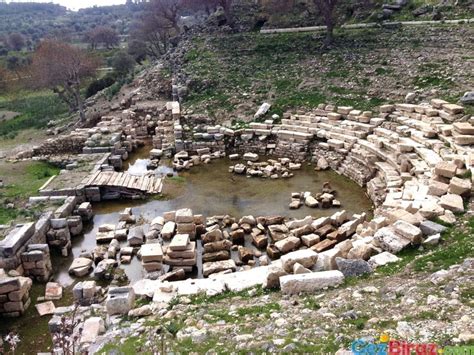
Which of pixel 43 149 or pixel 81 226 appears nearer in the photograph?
pixel 81 226

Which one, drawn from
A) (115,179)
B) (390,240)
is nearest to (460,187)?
(390,240)

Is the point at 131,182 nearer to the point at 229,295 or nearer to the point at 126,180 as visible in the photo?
the point at 126,180

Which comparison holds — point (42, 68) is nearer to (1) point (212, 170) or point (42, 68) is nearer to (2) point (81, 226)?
(1) point (212, 170)

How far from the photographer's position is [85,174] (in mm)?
16719

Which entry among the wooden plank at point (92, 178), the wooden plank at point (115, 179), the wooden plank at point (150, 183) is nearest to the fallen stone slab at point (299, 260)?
the wooden plank at point (150, 183)

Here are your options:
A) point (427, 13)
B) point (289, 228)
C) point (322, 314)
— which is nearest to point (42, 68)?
point (289, 228)

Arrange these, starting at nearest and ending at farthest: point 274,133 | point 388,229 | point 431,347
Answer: point 431,347 → point 388,229 → point 274,133

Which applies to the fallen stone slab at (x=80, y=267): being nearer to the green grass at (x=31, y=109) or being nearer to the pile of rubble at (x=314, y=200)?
the pile of rubble at (x=314, y=200)

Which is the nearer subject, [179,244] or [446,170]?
[179,244]

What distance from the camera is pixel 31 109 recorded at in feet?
115

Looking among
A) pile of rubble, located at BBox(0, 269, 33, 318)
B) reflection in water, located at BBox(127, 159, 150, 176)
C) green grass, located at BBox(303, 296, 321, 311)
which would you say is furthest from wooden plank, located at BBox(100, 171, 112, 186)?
green grass, located at BBox(303, 296, 321, 311)

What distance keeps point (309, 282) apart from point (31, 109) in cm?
3344

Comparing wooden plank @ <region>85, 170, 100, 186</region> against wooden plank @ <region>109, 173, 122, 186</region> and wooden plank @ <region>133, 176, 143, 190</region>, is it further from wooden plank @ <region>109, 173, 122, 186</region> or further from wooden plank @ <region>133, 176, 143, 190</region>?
wooden plank @ <region>133, 176, 143, 190</region>

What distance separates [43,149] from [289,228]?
13.7 metres
